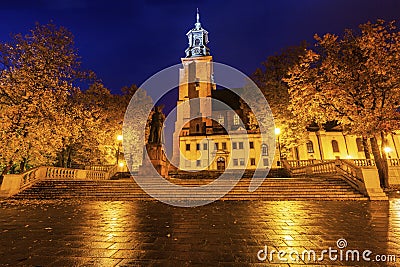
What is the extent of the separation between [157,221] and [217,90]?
189 ft

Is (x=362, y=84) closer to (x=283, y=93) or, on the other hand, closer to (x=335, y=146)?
(x=283, y=93)

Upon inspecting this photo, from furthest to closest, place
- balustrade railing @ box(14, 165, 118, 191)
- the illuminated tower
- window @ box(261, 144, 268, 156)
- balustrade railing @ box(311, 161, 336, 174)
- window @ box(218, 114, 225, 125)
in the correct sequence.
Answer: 1. window @ box(218, 114, 225, 125)
2. the illuminated tower
3. window @ box(261, 144, 268, 156)
4. balustrade railing @ box(311, 161, 336, 174)
5. balustrade railing @ box(14, 165, 118, 191)

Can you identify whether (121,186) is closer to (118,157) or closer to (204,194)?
(204,194)

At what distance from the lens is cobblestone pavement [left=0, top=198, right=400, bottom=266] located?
3643 millimetres

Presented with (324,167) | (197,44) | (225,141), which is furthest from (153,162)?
(197,44)

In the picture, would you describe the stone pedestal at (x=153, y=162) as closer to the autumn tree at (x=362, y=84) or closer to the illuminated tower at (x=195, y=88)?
the autumn tree at (x=362, y=84)

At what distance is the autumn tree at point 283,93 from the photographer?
79.9 ft

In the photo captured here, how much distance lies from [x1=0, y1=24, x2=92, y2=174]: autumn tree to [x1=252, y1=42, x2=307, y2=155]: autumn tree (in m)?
19.8

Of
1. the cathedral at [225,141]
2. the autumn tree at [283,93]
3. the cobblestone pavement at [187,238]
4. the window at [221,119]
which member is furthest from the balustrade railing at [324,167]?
the window at [221,119]

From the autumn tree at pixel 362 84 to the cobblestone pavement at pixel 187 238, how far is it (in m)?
9.70

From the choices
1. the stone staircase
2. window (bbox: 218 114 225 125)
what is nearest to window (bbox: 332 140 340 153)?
window (bbox: 218 114 225 125)

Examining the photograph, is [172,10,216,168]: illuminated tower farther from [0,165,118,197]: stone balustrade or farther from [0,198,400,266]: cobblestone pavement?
[0,198,400,266]: cobblestone pavement

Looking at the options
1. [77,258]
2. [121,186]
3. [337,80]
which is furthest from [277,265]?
[337,80]

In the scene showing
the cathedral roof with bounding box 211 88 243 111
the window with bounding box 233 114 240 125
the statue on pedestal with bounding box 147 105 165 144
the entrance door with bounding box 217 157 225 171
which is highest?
the cathedral roof with bounding box 211 88 243 111
